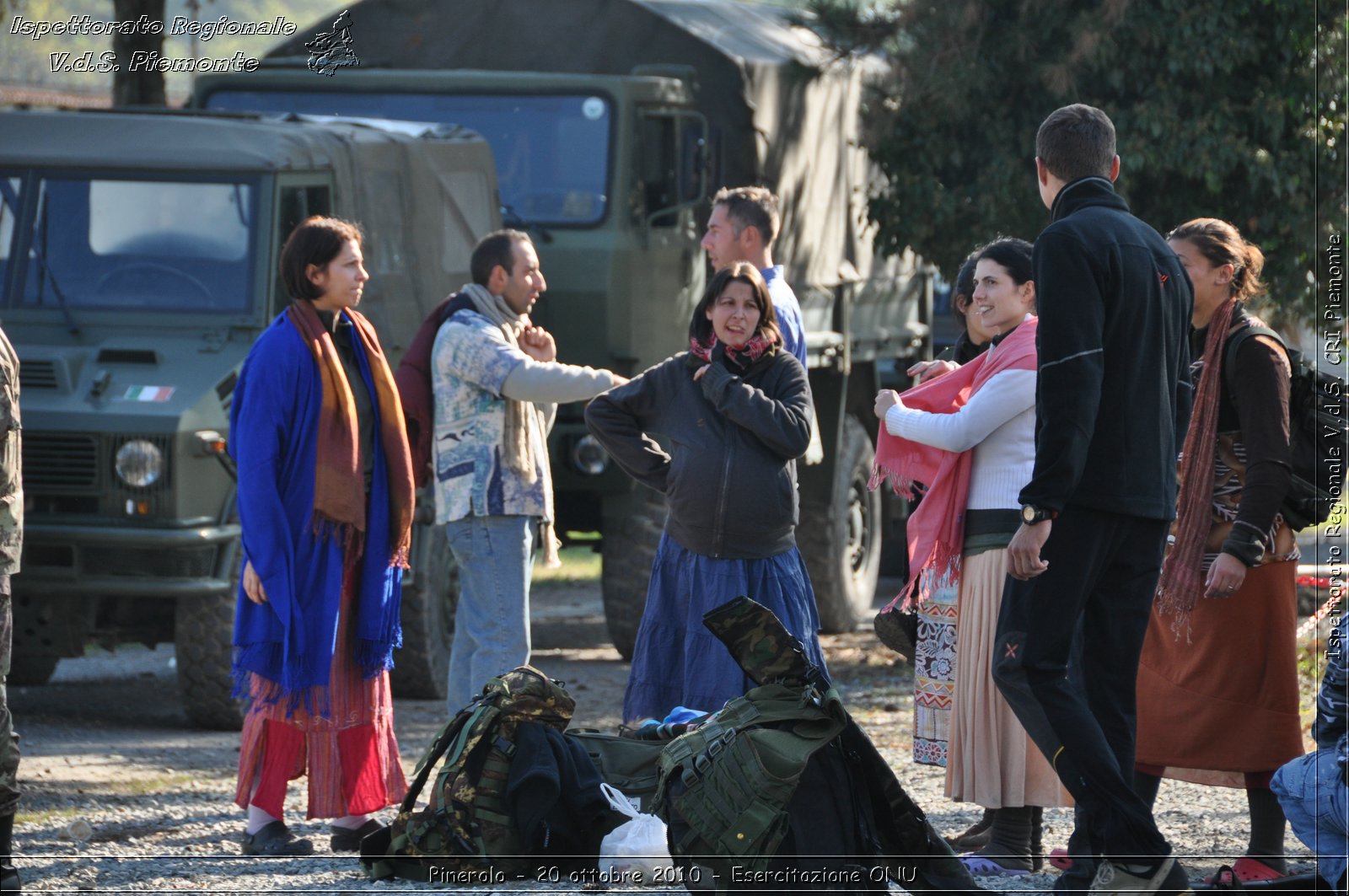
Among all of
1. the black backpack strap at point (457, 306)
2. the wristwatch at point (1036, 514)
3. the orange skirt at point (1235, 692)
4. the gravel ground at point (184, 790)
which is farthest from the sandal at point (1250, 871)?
the black backpack strap at point (457, 306)

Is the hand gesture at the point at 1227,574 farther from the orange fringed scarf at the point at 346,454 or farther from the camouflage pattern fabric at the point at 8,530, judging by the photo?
the camouflage pattern fabric at the point at 8,530

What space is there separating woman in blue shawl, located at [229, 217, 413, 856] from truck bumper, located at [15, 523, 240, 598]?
2018 mm

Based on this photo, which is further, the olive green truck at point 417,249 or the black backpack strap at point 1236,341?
the olive green truck at point 417,249

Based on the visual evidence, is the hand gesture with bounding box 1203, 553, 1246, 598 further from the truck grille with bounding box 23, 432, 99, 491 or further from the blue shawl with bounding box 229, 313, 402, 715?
the truck grille with bounding box 23, 432, 99, 491

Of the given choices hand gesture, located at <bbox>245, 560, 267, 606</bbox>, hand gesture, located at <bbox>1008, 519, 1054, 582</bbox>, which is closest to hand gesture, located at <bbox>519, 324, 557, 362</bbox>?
hand gesture, located at <bbox>245, 560, 267, 606</bbox>

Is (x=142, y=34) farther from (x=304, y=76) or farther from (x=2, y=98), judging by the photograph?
(x=2, y=98)

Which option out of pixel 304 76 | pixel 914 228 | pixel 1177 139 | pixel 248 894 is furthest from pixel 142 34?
pixel 248 894

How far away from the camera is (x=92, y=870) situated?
18.6ft

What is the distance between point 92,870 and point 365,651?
104cm

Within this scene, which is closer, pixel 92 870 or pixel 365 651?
pixel 92 870

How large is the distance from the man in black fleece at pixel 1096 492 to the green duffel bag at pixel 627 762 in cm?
120

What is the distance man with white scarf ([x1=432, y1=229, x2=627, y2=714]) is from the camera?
655cm

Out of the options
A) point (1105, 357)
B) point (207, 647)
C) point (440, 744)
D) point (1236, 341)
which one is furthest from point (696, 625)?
point (207, 647)

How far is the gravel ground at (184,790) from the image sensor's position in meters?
5.61
